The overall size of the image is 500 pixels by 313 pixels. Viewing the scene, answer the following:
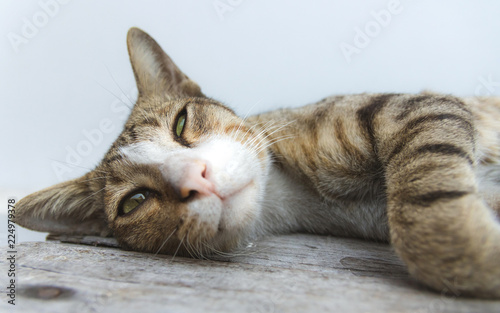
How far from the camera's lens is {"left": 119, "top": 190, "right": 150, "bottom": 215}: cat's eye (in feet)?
6.66

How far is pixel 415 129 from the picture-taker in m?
1.75

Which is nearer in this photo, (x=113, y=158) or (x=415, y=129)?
(x=415, y=129)

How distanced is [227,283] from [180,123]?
4.19ft

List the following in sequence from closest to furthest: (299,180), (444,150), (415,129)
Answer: (444,150) < (415,129) < (299,180)

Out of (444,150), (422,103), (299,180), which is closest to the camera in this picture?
(444,150)

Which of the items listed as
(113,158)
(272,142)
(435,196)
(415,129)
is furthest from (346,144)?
(113,158)

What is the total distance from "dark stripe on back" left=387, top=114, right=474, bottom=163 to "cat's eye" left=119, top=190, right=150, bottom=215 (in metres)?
1.43

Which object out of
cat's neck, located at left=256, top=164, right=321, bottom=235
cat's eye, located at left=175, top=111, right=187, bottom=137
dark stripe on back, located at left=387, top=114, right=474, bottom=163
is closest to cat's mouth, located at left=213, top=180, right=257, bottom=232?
cat's neck, located at left=256, top=164, right=321, bottom=235

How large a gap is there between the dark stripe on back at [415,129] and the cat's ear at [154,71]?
69.8 inches

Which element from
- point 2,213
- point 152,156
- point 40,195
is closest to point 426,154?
point 152,156

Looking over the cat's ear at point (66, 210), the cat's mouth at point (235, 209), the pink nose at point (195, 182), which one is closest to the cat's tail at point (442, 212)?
the cat's mouth at point (235, 209)

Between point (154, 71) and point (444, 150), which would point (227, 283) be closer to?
point (444, 150)

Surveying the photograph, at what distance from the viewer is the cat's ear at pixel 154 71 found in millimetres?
2721

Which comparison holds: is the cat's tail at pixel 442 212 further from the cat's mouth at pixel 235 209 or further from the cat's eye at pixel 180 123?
the cat's eye at pixel 180 123
